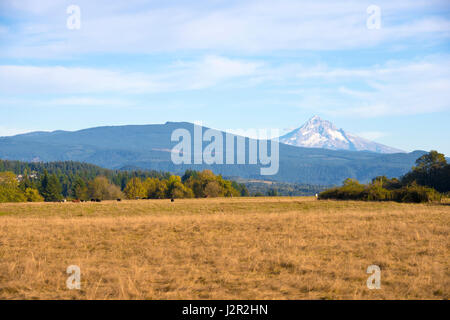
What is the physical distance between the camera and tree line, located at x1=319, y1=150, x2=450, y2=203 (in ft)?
175

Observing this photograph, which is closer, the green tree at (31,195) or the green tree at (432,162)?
the green tree at (432,162)

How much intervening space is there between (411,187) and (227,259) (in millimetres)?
44819

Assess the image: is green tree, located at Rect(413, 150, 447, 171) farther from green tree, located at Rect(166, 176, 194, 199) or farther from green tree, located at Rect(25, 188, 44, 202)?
green tree, located at Rect(25, 188, 44, 202)

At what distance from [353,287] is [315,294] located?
1.40m

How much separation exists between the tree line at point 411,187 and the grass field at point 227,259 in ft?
84.6

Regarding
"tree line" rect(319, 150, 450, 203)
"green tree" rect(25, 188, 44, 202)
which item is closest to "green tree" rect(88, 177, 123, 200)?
"green tree" rect(25, 188, 44, 202)

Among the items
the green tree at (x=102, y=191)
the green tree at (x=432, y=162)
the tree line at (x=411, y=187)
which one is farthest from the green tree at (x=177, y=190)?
the green tree at (x=432, y=162)

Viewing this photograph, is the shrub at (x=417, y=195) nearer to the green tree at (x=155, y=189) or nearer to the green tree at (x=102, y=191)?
the green tree at (x=155, y=189)

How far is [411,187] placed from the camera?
55719mm

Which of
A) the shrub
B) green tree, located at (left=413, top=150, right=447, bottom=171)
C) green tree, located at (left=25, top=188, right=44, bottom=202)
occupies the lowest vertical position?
green tree, located at (left=25, top=188, right=44, bottom=202)

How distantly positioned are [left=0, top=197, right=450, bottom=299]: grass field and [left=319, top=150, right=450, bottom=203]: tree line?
2578cm

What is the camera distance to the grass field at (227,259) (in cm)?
1283

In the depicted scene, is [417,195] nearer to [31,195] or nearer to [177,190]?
[177,190]
